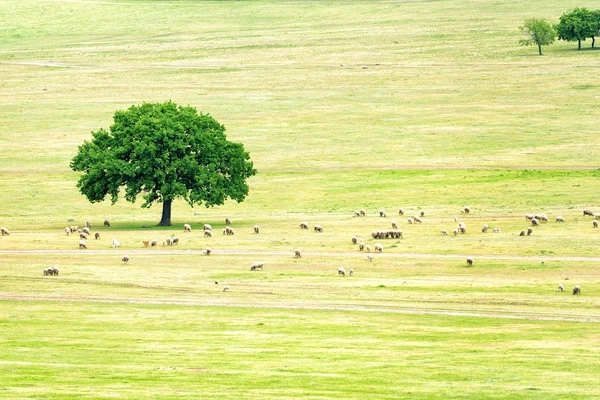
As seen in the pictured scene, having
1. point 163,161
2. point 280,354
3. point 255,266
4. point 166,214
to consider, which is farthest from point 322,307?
point 166,214

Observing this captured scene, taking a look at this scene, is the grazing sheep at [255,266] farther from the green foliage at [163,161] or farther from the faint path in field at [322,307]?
the green foliage at [163,161]

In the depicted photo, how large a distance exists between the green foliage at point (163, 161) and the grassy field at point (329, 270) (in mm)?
3251

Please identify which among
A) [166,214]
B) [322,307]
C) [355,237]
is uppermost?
[166,214]

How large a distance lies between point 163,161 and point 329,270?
91.1 ft

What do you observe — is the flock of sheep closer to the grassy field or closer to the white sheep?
the white sheep

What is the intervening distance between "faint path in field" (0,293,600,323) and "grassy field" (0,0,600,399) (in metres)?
0.18

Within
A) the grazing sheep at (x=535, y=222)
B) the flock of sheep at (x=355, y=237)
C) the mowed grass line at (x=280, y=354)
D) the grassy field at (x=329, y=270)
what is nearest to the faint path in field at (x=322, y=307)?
the grassy field at (x=329, y=270)

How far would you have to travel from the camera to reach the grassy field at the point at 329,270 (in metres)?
44.2

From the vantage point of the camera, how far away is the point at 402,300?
63.7 m

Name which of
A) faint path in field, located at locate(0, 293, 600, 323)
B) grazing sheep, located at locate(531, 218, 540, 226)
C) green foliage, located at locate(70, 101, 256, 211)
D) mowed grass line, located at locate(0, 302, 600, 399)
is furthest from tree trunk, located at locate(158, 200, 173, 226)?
mowed grass line, located at locate(0, 302, 600, 399)

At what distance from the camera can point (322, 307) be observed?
61.8m

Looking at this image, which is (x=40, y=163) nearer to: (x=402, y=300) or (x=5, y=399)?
(x=402, y=300)

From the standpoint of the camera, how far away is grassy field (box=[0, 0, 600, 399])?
4425 centimetres

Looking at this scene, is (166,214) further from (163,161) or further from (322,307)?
(322,307)
